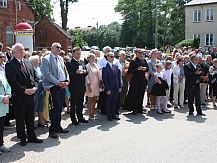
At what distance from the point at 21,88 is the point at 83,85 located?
2559 mm

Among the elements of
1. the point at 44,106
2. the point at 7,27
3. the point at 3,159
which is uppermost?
the point at 7,27

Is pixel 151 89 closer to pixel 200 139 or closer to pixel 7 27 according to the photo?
pixel 200 139

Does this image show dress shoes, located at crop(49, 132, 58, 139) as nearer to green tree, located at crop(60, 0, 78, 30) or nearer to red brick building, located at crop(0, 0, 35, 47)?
red brick building, located at crop(0, 0, 35, 47)

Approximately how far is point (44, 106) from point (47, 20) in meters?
42.8

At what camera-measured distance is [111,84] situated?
10.6m

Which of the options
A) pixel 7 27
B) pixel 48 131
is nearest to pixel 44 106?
pixel 48 131

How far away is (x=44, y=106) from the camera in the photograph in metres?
9.77

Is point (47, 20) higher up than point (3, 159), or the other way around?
point (47, 20)

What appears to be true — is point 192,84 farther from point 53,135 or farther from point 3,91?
point 3,91

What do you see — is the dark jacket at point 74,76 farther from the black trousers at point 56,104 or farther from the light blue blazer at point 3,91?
the light blue blazer at point 3,91

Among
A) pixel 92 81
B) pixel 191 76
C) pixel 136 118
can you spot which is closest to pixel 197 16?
pixel 191 76

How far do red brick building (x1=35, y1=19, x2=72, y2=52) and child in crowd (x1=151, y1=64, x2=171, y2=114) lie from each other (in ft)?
128

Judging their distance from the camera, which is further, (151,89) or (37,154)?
(151,89)

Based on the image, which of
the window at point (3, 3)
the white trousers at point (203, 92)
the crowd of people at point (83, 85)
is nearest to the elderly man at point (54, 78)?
the crowd of people at point (83, 85)
